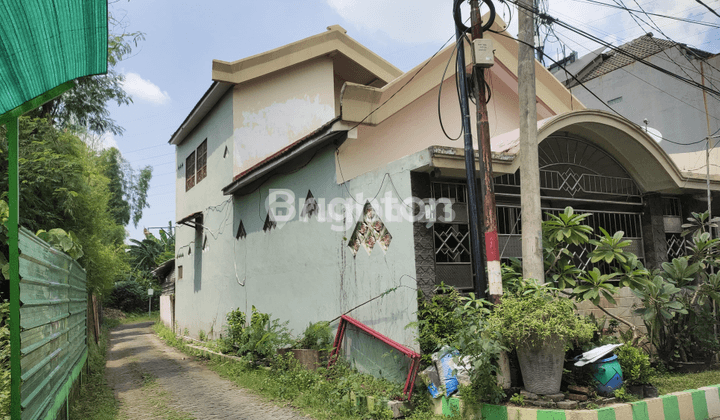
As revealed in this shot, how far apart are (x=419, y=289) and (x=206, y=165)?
10.1 m

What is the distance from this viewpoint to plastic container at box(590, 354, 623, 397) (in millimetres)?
5707

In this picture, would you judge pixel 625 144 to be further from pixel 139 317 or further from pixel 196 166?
pixel 139 317

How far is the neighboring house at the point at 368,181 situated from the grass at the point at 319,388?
377 mm

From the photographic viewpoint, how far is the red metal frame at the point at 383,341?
641 centimetres

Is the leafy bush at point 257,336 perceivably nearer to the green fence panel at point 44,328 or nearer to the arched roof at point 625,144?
the green fence panel at point 44,328

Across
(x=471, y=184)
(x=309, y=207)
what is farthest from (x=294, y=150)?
(x=471, y=184)

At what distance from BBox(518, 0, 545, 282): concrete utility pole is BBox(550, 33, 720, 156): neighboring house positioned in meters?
12.4

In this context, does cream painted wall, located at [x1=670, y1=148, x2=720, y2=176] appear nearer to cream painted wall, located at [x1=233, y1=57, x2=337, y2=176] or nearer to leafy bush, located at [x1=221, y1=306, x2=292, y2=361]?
cream painted wall, located at [x1=233, y1=57, x2=337, y2=176]

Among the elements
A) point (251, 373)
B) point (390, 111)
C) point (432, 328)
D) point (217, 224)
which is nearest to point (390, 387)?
point (432, 328)

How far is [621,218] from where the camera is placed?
949cm

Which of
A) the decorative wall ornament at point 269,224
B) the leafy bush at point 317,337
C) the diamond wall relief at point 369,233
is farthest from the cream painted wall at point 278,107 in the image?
the leafy bush at point 317,337

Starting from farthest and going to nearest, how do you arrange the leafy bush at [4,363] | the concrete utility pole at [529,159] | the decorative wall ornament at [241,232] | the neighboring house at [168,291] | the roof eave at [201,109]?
1. the neighboring house at [168,291]
2. the roof eave at [201,109]
3. the decorative wall ornament at [241,232]
4. the concrete utility pole at [529,159]
5. the leafy bush at [4,363]

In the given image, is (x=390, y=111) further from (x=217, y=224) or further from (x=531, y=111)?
(x=217, y=224)

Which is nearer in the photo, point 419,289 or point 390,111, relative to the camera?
point 419,289
